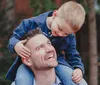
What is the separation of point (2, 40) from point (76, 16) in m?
3.82

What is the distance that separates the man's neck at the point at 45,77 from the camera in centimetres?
360

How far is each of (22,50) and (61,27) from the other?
366 mm

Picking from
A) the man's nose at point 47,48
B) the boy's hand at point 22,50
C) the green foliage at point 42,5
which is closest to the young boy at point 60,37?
the boy's hand at point 22,50

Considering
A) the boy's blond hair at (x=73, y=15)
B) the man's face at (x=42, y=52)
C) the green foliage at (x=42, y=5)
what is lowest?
the green foliage at (x=42, y=5)

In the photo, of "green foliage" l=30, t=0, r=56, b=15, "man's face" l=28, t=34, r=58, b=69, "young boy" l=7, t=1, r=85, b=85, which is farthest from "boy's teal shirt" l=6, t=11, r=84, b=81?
"green foliage" l=30, t=0, r=56, b=15

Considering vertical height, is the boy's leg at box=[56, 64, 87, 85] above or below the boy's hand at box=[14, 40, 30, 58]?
below

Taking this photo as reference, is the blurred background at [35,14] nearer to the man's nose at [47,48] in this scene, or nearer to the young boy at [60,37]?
the young boy at [60,37]

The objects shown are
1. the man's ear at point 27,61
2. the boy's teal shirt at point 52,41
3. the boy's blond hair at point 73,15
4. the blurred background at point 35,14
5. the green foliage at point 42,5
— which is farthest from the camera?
the blurred background at point 35,14

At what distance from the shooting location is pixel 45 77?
362cm

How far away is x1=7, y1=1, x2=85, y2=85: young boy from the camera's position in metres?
3.48

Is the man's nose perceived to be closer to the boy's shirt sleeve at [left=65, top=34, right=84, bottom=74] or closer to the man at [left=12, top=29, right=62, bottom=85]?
the man at [left=12, top=29, right=62, bottom=85]

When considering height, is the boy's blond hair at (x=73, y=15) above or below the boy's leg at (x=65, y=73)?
above

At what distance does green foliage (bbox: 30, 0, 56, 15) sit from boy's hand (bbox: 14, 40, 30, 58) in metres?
2.25

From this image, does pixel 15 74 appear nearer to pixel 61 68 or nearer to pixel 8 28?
pixel 61 68
